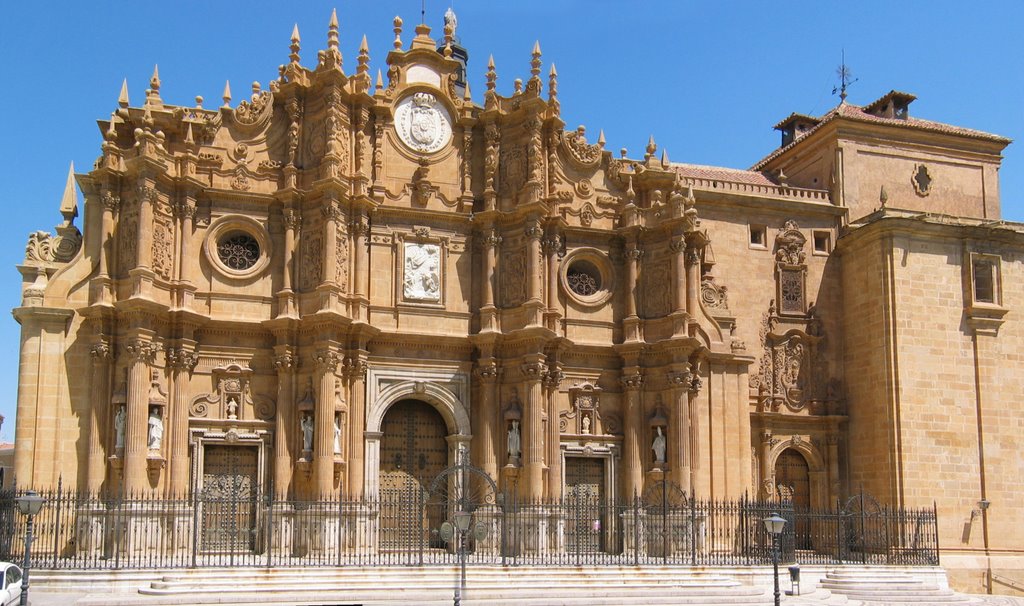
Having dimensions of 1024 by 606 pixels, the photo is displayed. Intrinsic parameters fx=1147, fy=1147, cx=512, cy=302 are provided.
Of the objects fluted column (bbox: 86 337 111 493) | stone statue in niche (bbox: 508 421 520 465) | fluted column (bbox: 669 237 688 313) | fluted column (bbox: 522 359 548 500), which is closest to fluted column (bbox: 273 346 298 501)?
fluted column (bbox: 86 337 111 493)

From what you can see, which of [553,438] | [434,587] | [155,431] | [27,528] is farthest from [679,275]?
[27,528]

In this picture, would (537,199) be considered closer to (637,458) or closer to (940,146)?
(637,458)

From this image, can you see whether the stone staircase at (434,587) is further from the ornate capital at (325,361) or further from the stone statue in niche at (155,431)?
the ornate capital at (325,361)

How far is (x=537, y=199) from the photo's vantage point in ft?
98.1

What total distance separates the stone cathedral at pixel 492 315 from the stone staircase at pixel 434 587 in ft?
15.2

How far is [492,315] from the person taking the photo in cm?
3000

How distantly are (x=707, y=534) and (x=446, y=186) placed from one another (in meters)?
11.4

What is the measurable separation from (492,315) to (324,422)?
5.34 metres

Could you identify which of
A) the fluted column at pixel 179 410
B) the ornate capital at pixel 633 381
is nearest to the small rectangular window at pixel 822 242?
the ornate capital at pixel 633 381

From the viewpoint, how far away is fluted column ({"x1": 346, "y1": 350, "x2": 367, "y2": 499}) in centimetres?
2830

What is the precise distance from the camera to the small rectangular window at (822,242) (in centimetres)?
3509

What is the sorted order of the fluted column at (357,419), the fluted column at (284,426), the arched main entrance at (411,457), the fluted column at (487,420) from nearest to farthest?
the fluted column at (284,426) → the fluted column at (357,419) → the arched main entrance at (411,457) → the fluted column at (487,420)

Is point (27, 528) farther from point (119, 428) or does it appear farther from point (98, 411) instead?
point (98, 411)

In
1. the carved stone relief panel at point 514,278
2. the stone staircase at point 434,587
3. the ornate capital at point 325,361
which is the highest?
the carved stone relief panel at point 514,278
